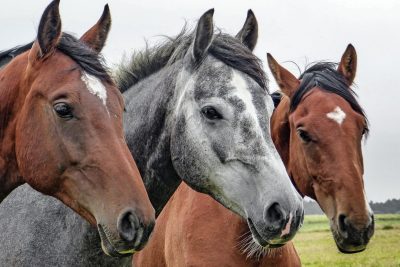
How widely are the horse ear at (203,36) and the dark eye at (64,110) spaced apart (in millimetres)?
1664

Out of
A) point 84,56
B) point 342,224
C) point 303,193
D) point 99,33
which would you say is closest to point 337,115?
point 303,193

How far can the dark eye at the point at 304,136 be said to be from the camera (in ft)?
23.9

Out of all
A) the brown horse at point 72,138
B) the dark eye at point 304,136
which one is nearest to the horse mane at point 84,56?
the brown horse at point 72,138

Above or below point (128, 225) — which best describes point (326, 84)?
below

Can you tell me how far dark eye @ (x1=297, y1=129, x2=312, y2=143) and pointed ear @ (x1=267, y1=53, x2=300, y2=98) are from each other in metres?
0.72

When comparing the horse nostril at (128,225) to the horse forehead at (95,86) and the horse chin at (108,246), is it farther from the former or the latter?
the horse forehead at (95,86)

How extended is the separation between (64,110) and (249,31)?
263 cm

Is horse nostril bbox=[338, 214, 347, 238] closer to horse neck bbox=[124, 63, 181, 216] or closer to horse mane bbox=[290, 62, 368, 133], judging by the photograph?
horse mane bbox=[290, 62, 368, 133]

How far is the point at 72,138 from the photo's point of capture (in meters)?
4.79

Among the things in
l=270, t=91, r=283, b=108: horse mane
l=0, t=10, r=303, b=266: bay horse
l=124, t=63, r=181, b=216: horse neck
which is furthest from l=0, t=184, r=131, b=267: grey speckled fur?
l=270, t=91, r=283, b=108: horse mane

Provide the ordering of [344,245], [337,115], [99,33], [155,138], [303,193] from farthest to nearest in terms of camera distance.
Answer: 1. [303,193]
2. [337,115]
3. [344,245]
4. [155,138]
5. [99,33]

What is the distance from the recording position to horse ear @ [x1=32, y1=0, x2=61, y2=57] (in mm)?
5004

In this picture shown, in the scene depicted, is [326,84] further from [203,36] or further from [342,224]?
[203,36]

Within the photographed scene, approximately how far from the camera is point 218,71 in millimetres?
5969
